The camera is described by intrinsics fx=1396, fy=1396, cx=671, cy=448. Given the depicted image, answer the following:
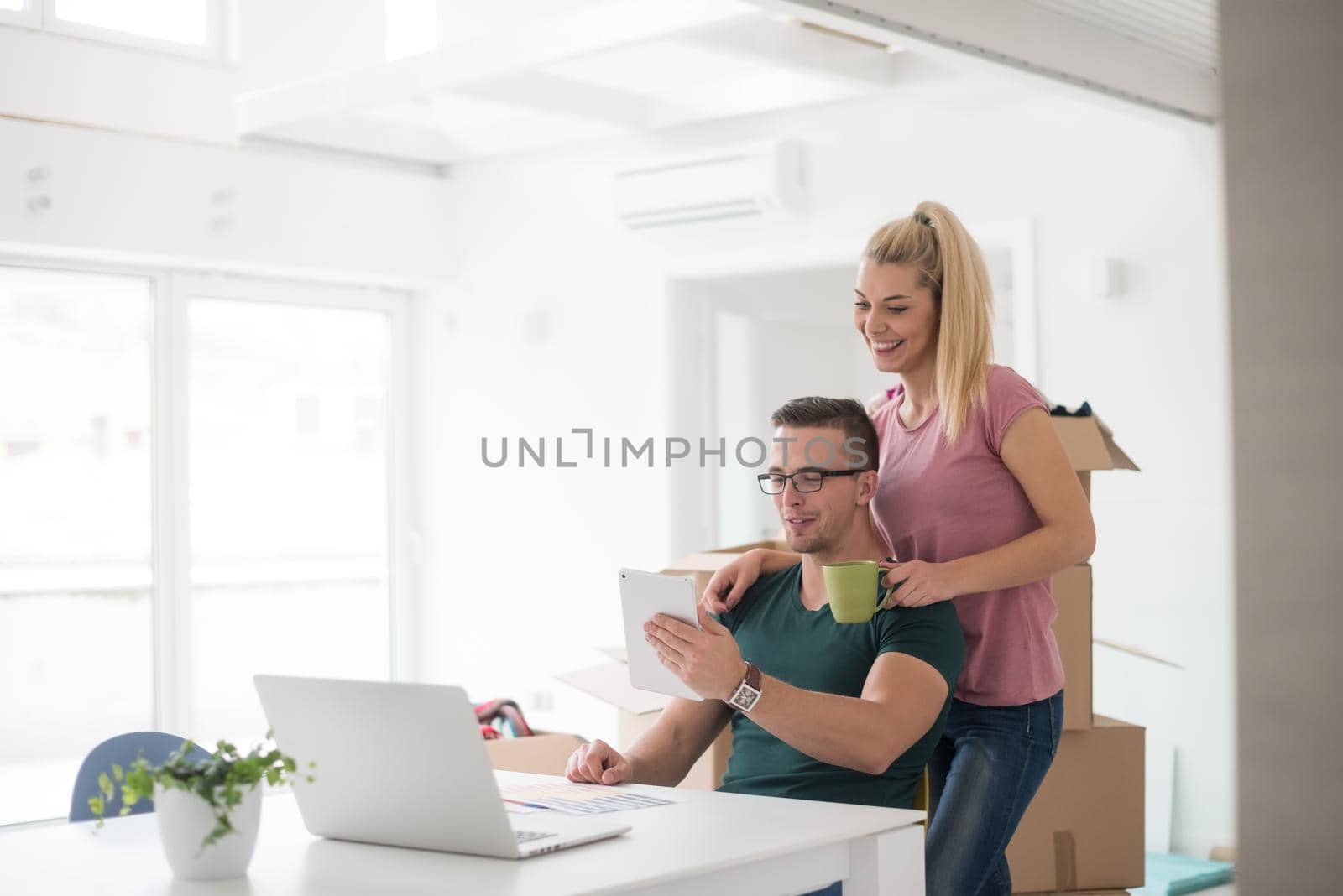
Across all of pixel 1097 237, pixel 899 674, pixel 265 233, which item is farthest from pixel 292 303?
pixel 899 674

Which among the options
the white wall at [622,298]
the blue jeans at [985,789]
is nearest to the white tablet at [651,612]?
the blue jeans at [985,789]

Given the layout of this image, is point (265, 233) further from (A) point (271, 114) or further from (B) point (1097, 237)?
(B) point (1097, 237)

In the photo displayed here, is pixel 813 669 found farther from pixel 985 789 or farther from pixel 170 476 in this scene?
pixel 170 476

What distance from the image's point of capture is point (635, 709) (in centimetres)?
296

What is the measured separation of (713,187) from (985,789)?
2958mm

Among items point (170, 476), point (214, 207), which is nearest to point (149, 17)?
point (214, 207)

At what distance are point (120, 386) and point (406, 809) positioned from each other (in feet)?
12.9

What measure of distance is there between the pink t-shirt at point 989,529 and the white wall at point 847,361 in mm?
1249

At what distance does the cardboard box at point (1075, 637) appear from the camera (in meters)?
2.71

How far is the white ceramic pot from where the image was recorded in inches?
58.1

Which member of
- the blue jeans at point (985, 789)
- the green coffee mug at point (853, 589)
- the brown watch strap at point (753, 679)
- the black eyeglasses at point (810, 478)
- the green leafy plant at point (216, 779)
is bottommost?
the blue jeans at point (985, 789)

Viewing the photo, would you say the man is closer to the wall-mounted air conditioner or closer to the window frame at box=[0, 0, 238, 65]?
the wall-mounted air conditioner

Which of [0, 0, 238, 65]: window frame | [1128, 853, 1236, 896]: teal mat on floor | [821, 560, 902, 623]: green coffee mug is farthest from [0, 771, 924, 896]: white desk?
[0, 0, 238, 65]: window frame

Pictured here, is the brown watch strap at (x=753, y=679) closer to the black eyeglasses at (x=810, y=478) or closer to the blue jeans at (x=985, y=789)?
the black eyeglasses at (x=810, y=478)
